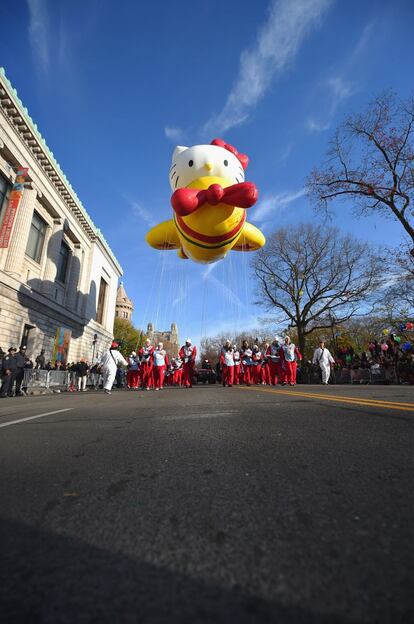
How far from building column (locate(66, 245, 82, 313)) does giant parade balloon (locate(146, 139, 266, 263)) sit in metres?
23.7

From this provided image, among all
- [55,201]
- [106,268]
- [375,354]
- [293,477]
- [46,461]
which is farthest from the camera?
[106,268]

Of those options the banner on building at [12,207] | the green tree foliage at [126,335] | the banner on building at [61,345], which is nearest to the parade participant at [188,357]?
the banner on building at [12,207]

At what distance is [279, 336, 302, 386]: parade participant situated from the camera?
13.4 meters

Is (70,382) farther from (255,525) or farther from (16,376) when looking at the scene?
(255,525)

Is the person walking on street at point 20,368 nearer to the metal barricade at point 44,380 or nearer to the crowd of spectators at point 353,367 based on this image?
the crowd of spectators at point 353,367

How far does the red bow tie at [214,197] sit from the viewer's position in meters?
7.29

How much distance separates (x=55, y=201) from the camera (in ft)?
85.9

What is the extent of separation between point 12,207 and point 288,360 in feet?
63.8

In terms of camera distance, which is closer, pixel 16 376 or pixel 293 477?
pixel 293 477

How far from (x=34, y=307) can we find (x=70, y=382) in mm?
6158

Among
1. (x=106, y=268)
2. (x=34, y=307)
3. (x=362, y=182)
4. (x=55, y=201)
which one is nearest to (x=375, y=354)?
(x=362, y=182)

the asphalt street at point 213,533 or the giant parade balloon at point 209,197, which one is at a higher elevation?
the giant parade balloon at point 209,197

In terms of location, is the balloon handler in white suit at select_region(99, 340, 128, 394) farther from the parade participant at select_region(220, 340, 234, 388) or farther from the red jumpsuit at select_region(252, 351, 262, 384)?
the red jumpsuit at select_region(252, 351, 262, 384)

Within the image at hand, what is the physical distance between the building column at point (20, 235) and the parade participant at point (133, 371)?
9.09 m
